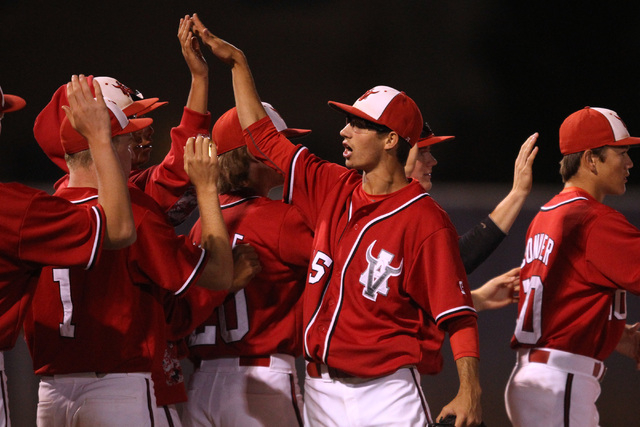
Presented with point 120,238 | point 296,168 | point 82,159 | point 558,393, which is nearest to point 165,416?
point 120,238

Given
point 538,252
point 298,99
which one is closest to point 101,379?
point 538,252

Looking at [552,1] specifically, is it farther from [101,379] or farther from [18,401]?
[101,379]

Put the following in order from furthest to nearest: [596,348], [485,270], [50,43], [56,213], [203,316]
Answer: [50,43] < [485,270] < [596,348] < [203,316] < [56,213]

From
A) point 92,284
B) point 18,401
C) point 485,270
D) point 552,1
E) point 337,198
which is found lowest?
point 18,401

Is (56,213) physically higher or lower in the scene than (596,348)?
higher

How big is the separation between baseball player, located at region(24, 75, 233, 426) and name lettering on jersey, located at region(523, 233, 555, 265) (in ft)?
5.24

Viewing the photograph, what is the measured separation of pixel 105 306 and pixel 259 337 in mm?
729

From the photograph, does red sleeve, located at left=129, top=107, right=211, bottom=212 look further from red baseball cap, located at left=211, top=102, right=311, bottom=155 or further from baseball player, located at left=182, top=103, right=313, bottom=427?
baseball player, located at left=182, top=103, right=313, bottom=427

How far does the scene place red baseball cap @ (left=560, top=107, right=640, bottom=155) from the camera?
3527mm

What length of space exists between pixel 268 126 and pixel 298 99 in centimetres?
418

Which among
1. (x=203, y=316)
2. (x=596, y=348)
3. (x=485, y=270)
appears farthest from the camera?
(x=485, y=270)

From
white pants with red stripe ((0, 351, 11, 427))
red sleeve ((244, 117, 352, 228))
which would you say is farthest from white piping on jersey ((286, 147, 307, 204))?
white pants with red stripe ((0, 351, 11, 427))

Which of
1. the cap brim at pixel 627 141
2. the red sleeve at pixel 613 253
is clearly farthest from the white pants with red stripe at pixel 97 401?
the cap brim at pixel 627 141

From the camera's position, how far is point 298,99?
23.4ft
